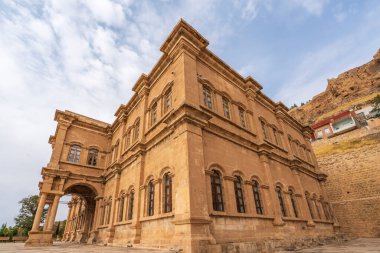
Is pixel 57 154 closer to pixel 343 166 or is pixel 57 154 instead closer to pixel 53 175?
pixel 53 175

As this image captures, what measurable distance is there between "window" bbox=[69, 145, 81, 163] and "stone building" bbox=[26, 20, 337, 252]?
7 cm

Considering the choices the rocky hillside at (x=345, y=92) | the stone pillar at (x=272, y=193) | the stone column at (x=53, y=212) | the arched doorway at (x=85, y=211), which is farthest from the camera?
the rocky hillside at (x=345, y=92)

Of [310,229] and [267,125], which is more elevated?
[267,125]

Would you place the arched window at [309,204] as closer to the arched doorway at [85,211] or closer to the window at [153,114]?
the window at [153,114]

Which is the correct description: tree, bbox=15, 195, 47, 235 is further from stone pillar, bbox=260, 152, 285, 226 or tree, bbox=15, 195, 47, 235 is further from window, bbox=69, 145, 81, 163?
stone pillar, bbox=260, 152, 285, 226

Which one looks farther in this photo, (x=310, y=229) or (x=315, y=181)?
(x=315, y=181)

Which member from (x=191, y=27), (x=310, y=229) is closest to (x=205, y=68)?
(x=191, y=27)

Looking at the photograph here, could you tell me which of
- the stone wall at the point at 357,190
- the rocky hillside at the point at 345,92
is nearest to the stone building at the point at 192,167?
the stone wall at the point at 357,190

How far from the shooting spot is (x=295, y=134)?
1825 cm

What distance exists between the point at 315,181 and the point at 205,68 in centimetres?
1403

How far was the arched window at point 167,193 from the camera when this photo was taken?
7830 mm

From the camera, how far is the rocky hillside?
54.0 m

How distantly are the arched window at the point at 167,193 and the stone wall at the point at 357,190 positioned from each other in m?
17.7

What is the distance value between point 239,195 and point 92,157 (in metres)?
13.6
